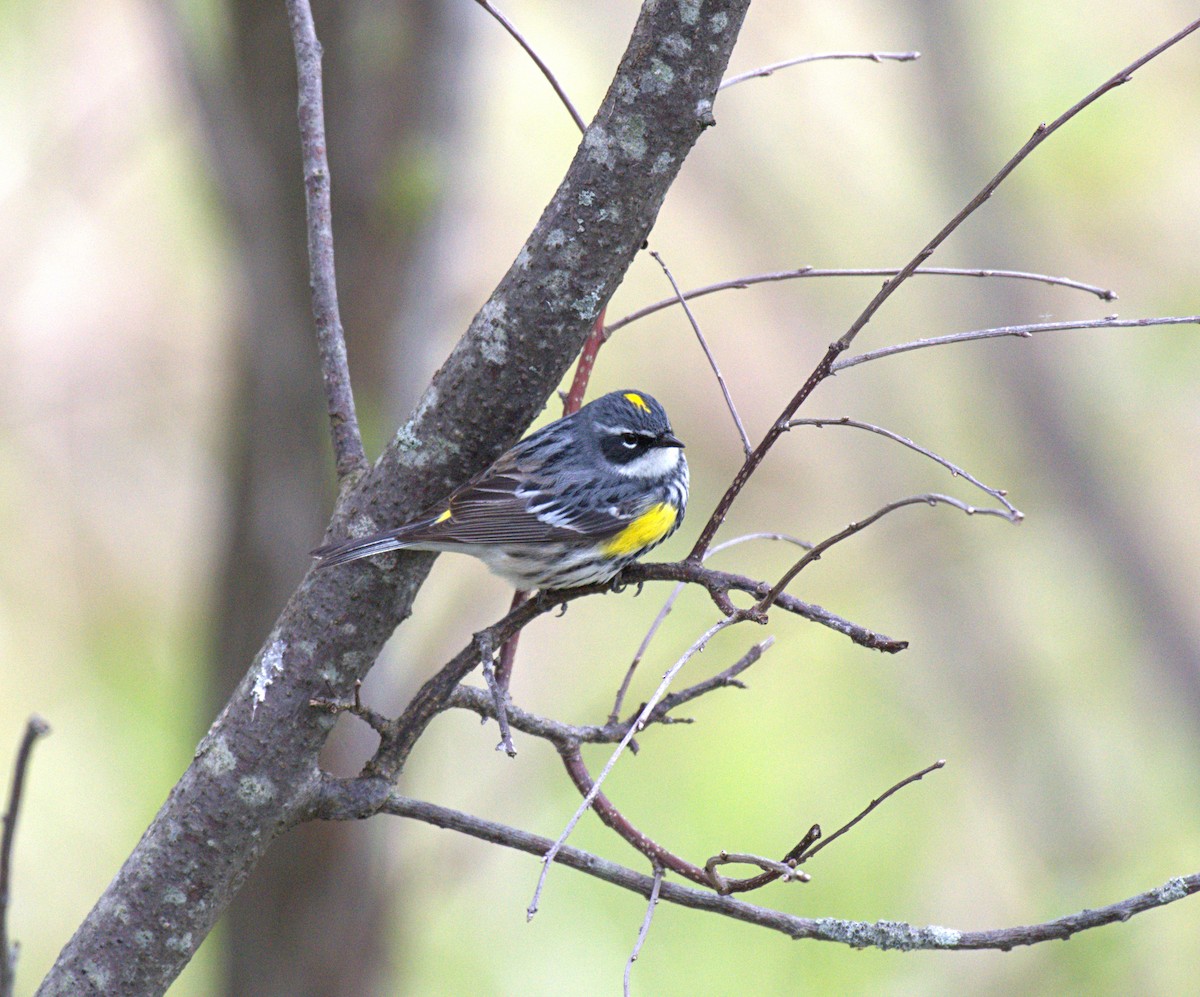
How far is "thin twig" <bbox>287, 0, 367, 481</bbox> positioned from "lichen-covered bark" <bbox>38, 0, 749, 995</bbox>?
0.25 m

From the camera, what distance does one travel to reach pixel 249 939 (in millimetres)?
4168

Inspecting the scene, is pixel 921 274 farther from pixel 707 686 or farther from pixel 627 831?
pixel 627 831

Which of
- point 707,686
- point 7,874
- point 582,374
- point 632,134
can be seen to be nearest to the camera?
point 7,874

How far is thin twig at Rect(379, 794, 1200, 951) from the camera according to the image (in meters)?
1.75

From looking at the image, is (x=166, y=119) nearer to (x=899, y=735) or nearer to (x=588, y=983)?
(x=588, y=983)

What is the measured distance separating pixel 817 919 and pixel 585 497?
157cm

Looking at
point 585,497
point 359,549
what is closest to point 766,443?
point 359,549

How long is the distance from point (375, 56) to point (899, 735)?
5.36 m

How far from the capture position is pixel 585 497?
3238mm

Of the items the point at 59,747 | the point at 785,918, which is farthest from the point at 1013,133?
the point at 59,747

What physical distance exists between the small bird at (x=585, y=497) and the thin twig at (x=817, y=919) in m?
0.88

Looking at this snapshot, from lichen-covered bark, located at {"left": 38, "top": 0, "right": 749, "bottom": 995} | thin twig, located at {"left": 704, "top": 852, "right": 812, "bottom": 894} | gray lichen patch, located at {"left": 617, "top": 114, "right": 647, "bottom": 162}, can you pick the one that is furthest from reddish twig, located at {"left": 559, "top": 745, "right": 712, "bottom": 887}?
gray lichen patch, located at {"left": 617, "top": 114, "right": 647, "bottom": 162}

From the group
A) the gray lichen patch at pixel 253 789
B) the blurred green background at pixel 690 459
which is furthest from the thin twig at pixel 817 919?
the blurred green background at pixel 690 459

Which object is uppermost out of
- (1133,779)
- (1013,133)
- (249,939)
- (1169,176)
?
(1169,176)
